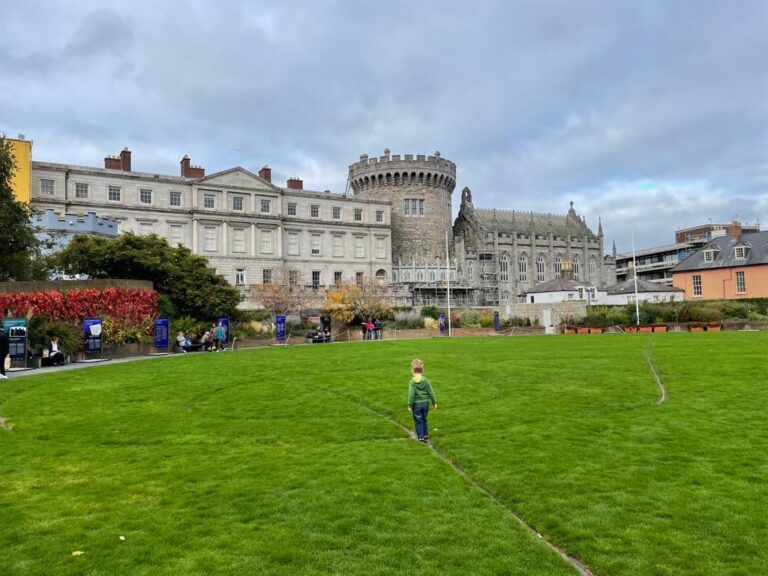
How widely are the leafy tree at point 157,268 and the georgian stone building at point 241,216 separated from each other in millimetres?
16506

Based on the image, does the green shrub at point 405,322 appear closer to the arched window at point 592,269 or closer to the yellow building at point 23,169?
the yellow building at point 23,169

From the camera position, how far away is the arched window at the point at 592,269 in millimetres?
95200

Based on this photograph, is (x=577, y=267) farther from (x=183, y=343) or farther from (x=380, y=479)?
(x=380, y=479)

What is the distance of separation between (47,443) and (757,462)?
12374mm

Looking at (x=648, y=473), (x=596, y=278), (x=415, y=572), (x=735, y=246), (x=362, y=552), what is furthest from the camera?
(x=596, y=278)

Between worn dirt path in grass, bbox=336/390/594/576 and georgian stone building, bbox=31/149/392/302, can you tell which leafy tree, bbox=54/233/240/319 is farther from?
worn dirt path in grass, bbox=336/390/594/576

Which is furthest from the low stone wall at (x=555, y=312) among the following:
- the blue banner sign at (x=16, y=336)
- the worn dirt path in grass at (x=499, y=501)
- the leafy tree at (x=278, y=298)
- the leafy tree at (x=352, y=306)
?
the worn dirt path in grass at (x=499, y=501)

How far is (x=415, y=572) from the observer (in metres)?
6.12

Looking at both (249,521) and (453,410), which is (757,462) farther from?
(249,521)

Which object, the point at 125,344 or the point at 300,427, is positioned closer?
the point at 300,427

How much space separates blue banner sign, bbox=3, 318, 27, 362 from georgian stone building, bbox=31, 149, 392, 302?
1242 inches

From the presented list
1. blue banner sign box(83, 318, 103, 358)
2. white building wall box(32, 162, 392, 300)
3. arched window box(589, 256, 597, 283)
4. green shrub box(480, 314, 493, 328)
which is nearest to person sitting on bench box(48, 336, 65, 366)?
blue banner sign box(83, 318, 103, 358)

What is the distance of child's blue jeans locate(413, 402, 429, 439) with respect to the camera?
11.5 metres

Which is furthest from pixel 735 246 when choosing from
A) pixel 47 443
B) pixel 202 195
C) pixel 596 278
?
pixel 47 443
